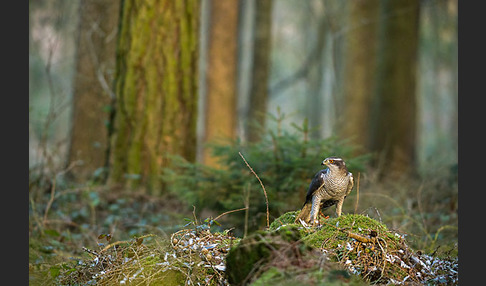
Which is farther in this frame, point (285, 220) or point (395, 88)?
point (395, 88)

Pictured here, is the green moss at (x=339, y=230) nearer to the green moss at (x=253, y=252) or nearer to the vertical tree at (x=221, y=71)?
the green moss at (x=253, y=252)

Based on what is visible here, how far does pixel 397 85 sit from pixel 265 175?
770cm

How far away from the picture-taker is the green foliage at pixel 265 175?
6.31 m

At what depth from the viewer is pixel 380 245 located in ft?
12.8

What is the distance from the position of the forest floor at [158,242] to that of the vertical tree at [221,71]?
6105 millimetres

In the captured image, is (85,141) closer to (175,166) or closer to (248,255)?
(175,166)

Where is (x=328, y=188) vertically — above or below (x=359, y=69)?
below

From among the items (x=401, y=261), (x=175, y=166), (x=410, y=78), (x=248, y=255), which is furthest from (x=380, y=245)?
(x=410, y=78)

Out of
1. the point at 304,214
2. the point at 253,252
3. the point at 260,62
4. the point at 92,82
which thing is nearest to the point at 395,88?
the point at 260,62

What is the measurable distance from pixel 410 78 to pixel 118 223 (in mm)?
8635

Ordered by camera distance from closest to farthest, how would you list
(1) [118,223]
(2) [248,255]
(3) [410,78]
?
(2) [248,255], (1) [118,223], (3) [410,78]

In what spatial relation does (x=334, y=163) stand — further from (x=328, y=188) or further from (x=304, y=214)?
(x=304, y=214)

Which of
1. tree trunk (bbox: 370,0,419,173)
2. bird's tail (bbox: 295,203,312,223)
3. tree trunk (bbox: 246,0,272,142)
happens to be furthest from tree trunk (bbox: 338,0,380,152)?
bird's tail (bbox: 295,203,312,223)

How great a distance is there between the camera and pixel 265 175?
20.8ft
